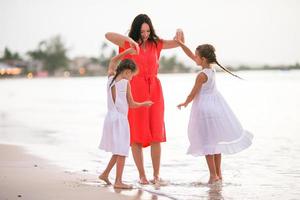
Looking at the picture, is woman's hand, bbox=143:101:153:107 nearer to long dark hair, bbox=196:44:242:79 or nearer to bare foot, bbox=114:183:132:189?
bare foot, bbox=114:183:132:189

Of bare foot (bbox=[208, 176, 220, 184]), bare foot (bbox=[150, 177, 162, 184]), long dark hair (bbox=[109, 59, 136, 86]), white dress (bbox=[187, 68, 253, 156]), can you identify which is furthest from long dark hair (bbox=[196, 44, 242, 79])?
bare foot (bbox=[150, 177, 162, 184])

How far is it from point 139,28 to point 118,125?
115 cm

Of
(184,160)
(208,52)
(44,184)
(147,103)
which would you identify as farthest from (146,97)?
(184,160)

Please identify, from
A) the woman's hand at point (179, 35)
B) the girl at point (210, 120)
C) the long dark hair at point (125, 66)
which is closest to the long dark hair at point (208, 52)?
the girl at point (210, 120)

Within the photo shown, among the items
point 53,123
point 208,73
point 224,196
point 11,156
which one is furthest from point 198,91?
point 53,123

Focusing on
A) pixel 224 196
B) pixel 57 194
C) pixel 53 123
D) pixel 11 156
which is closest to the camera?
pixel 57 194

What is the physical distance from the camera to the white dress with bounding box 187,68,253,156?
7895 millimetres

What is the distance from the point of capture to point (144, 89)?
7.77 metres

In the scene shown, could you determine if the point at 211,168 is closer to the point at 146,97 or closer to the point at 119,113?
the point at 146,97

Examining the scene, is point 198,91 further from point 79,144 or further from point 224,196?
point 79,144

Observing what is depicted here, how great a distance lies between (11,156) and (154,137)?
2.70 metres

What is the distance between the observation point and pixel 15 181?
282 inches

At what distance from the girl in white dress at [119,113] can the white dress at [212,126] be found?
874 millimetres

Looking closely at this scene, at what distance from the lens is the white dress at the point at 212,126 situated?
7895mm
